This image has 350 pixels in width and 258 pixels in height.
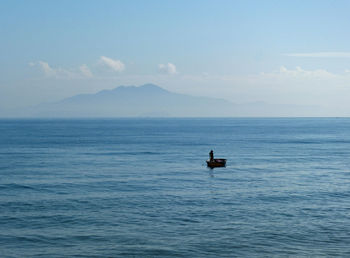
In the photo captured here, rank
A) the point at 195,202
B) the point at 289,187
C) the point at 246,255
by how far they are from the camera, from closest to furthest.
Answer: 1. the point at 246,255
2. the point at 195,202
3. the point at 289,187

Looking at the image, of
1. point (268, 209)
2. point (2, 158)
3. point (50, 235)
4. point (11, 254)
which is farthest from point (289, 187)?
point (2, 158)

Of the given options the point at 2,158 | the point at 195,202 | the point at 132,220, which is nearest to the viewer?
the point at 132,220

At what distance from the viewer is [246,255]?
25.7 metres

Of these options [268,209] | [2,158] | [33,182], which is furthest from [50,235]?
[2,158]

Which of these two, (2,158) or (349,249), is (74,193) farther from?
(2,158)

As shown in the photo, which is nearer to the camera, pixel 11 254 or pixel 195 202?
pixel 11 254

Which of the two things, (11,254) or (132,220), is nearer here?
(11,254)

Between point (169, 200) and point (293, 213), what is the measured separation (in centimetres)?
1199

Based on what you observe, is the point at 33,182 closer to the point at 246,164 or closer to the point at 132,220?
the point at 132,220

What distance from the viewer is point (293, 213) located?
35.7 meters

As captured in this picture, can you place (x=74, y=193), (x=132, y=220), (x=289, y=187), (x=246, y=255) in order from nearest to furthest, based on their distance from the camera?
(x=246, y=255), (x=132, y=220), (x=74, y=193), (x=289, y=187)

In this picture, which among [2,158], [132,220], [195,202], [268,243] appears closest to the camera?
[268,243]

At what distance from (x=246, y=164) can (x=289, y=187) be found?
23.3m

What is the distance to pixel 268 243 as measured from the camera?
27781 millimetres
